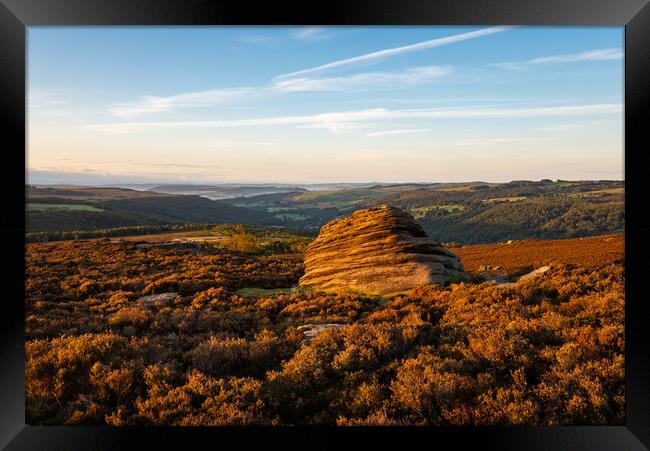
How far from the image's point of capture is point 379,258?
15.0 meters

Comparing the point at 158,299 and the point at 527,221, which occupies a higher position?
the point at 527,221

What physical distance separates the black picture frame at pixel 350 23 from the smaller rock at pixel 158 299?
6982 millimetres

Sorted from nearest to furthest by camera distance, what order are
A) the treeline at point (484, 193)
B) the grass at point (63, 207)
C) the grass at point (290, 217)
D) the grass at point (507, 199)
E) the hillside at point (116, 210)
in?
the hillside at point (116, 210) → the grass at point (63, 207) → the grass at point (507, 199) → the treeline at point (484, 193) → the grass at point (290, 217)

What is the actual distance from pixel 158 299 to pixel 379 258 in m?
8.77

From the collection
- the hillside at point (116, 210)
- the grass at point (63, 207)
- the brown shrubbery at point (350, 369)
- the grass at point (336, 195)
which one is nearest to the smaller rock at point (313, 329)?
the brown shrubbery at point (350, 369)

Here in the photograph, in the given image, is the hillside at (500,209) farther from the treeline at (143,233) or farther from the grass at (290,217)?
the treeline at (143,233)

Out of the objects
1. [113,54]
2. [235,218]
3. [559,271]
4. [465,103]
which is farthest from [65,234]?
[559,271]

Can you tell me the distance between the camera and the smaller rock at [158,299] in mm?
12531

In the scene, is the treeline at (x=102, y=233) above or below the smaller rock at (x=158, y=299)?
above

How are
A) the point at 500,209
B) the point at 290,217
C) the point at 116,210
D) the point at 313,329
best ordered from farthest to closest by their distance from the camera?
the point at 290,217
the point at 116,210
the point at 500,209
the point at 313,329

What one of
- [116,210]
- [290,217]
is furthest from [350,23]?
[116,210]

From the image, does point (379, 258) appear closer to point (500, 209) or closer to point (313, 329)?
point (313, 329)

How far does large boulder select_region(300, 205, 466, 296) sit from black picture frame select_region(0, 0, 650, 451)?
26.7ft

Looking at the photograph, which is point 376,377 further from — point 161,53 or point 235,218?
point 235,218
